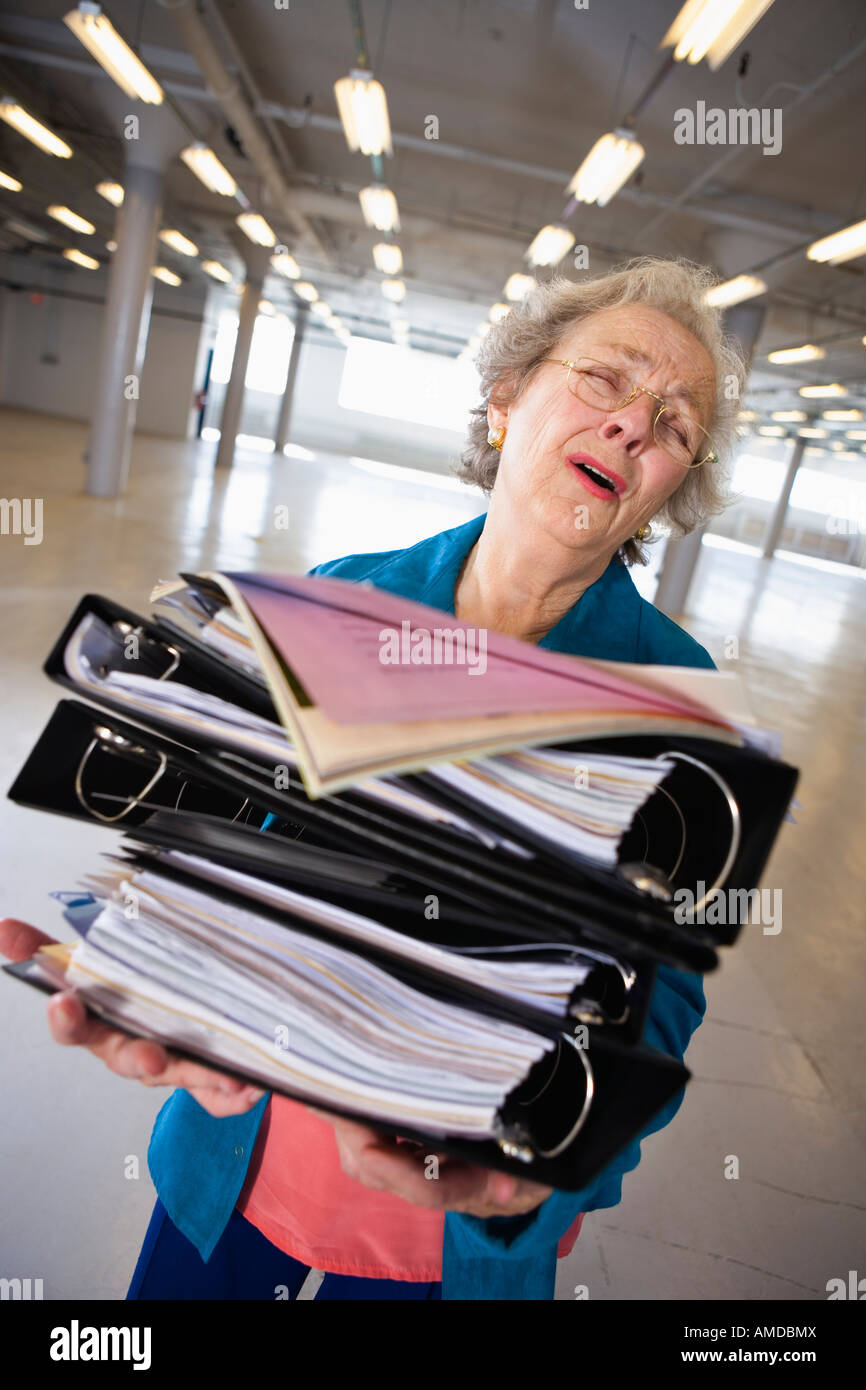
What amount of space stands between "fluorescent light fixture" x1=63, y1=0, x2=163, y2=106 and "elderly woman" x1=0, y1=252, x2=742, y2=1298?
6825 millimetres

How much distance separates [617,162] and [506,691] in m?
7.27

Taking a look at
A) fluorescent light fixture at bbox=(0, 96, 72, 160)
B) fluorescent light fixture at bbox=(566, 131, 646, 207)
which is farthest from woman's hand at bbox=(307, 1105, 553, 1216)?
fluorescent light fixture at bbox=(0, 96, 72, 160)

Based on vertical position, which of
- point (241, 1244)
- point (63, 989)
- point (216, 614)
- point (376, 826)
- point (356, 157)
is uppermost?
point (356, 157)

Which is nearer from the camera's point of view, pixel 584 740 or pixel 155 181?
pixel 584 740

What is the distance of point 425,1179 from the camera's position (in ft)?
1.99

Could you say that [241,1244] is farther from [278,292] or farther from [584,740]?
[278,292]

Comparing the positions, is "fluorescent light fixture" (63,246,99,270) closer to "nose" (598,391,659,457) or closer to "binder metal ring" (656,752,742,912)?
"nose" (598,391,659,457)

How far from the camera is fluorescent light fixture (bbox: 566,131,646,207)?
6113 mm

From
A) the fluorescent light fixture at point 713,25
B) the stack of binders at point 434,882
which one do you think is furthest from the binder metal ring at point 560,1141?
the fluorescent light fixture at point 713,25

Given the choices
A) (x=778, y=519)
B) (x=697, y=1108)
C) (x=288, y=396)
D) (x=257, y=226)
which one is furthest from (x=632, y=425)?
(x=778, y=519)

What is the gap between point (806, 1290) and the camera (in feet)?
7.08

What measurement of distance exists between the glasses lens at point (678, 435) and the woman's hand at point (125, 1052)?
0.88 metres

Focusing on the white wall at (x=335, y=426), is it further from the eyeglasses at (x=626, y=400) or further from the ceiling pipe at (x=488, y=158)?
the eyeglasses at (x=626, y=400)

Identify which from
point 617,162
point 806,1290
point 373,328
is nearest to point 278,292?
point 373,328
